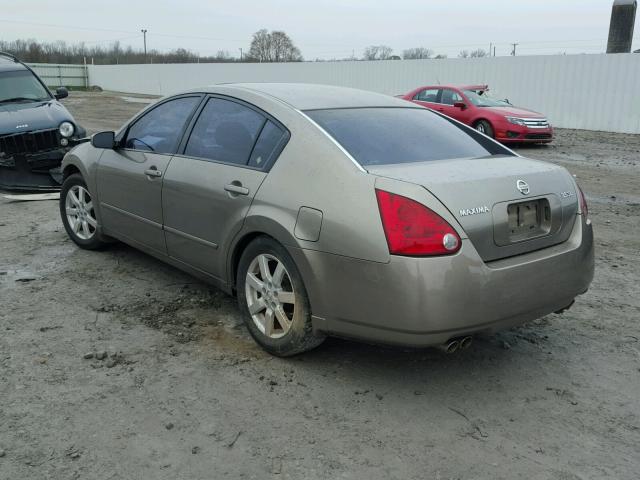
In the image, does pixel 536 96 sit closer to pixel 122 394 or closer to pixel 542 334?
pixel 542 334

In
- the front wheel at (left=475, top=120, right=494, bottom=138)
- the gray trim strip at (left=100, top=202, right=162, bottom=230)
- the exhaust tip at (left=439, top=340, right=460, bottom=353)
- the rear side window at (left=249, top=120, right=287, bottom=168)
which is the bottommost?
the exhaust tip at (left=439, top=340, right=460, bottom=353)

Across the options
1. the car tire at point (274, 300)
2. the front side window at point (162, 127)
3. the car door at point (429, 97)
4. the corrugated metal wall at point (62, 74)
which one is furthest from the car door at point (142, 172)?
the corrugated metal wall at point (62, 74)

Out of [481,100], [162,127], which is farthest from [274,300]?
[481,100]

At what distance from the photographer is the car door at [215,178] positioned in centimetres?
385

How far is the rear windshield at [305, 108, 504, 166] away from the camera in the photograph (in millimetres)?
3646

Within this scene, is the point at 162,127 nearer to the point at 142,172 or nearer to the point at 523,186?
the point at 142,172

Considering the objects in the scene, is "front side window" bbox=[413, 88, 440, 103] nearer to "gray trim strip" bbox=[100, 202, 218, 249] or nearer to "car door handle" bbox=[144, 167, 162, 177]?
"gray trim strip" bbox=[100, 202, 218, 249]

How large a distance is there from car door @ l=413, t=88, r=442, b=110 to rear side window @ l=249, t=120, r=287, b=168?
13.4 metres

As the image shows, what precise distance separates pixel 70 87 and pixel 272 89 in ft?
168

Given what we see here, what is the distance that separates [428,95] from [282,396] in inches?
585

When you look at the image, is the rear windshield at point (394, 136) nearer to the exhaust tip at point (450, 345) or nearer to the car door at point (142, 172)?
the exhaust tip at point (450, 345)

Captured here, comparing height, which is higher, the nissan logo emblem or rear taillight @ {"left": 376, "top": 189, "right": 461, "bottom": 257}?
the nissan logo emblem

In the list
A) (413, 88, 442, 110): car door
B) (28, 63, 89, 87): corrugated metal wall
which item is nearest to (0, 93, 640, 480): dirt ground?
(413, 88, 442, 110): car door

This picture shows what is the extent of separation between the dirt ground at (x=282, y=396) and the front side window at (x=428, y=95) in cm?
1258
